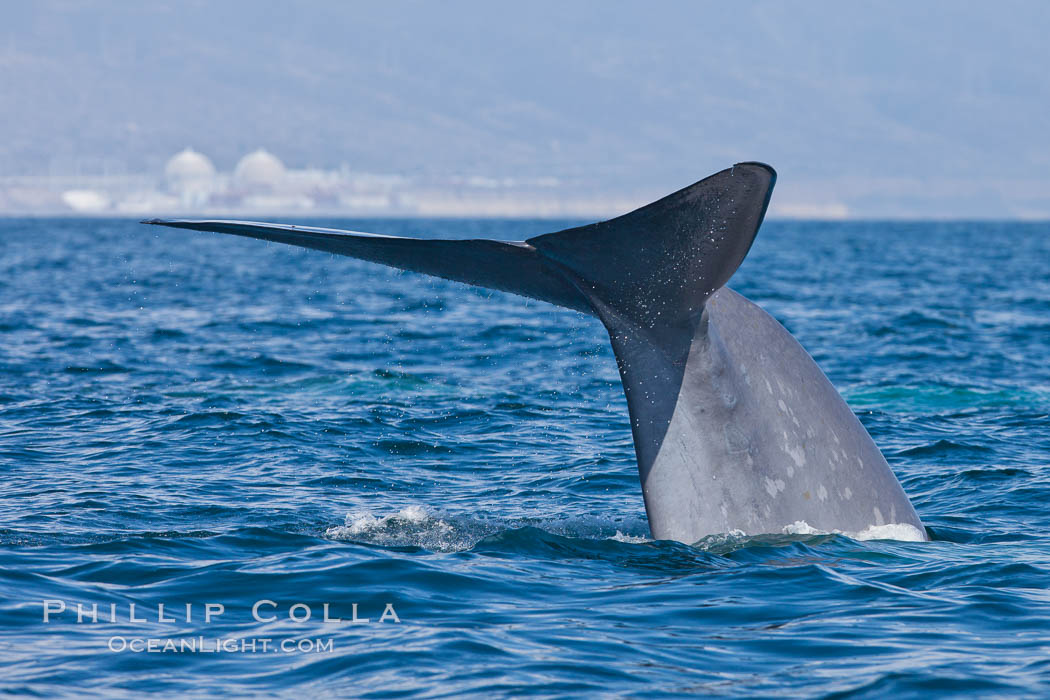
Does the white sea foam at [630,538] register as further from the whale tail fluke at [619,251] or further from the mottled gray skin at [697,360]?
the whale tail fluke at [619,251]

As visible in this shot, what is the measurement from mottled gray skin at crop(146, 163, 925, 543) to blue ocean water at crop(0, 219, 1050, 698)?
0.31m

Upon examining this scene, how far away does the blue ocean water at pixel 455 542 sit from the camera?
613cm

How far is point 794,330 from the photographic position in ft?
77.4

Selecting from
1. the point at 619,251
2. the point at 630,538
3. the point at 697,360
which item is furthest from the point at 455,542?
the point at 619,251

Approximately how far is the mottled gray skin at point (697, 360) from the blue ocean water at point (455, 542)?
31 cm

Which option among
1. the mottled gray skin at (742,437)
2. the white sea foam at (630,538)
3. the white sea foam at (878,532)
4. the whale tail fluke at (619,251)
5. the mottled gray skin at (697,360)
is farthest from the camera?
the white sea foam at (630,538)

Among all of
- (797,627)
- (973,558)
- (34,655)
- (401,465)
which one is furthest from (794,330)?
(34,655)

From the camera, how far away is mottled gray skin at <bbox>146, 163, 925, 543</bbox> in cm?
607

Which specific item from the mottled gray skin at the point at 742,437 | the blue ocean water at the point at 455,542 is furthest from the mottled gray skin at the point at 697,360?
the blue ocean water at the point at 455,542

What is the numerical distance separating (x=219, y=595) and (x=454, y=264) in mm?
2185

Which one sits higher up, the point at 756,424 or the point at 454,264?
the point at 454,264

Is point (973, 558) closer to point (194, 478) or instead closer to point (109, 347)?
point (194, 478)

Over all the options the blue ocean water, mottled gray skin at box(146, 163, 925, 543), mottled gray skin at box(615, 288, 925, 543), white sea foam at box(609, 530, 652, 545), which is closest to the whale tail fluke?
mottled gray skin at box(146, 163, 925, 543)

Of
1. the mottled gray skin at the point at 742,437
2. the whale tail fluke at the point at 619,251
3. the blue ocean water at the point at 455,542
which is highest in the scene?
the whale tail fluke at the point at 619,251
